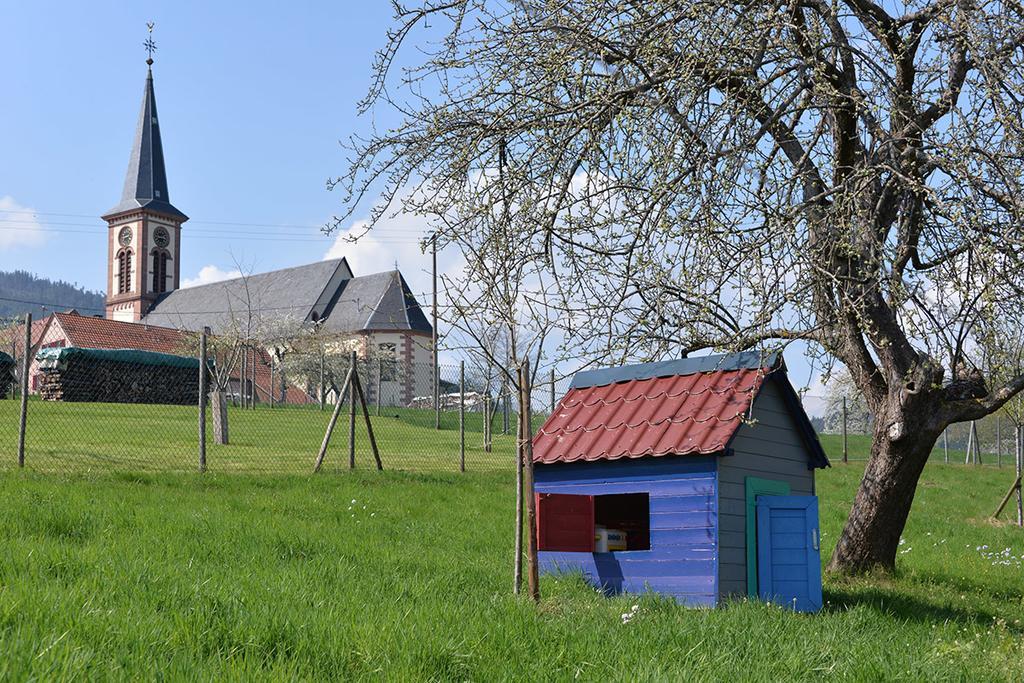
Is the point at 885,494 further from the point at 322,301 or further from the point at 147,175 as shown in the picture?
the point at 147,175

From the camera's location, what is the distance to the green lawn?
487 cm

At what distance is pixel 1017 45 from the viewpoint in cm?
809

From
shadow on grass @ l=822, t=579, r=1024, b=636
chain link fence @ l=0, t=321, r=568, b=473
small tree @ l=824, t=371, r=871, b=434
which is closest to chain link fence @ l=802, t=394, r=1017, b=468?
small tree @ l=824, t=371, r=871, b=434

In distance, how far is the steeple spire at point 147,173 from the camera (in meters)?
93.0

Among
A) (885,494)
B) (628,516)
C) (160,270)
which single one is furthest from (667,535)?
(160,270)

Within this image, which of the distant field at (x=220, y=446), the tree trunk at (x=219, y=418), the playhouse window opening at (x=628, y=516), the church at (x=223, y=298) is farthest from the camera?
the church at (x=223, y=298)

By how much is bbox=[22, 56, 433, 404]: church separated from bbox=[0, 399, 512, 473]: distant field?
10.9m

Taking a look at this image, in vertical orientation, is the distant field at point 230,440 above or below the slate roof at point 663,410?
below

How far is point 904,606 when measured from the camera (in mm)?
9023

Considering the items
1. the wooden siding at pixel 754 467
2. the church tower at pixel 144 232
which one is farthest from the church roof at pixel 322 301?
the wooden siding at pixel 754 467

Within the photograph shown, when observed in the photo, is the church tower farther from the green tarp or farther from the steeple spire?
the green tarp

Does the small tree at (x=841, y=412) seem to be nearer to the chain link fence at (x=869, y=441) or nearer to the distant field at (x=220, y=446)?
the chain link fence at (x=869, y=441)

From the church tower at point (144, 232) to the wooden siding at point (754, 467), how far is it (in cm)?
8953

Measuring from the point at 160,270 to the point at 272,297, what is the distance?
82.0 feet
